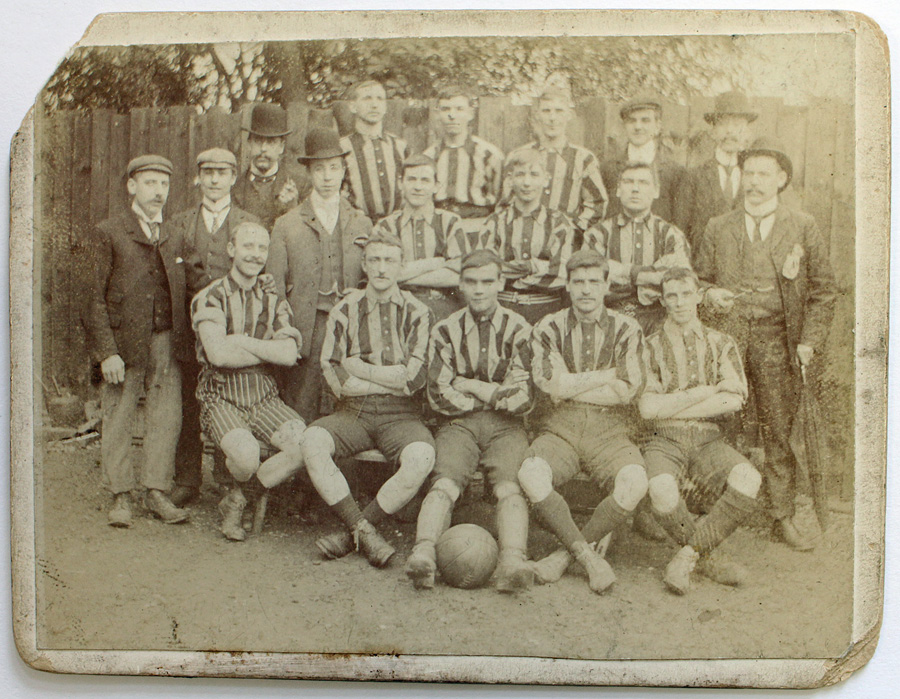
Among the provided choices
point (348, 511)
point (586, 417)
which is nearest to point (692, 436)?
point (586, 417)

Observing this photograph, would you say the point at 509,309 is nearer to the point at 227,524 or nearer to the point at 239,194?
the point at 239,194

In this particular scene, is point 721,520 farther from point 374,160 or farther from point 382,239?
point 374,160

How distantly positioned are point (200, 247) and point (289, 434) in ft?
2.10

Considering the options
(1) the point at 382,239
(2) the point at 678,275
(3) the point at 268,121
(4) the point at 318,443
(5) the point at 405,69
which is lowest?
Result: (4) the point at 318,443

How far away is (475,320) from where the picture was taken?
2148 mm

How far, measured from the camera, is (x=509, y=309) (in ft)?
7.07

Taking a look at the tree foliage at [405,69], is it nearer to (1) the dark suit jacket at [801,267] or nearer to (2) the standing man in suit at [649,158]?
(2) the standing man in suit at [649,158]

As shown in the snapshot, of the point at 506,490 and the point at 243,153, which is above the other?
the point at 243,153

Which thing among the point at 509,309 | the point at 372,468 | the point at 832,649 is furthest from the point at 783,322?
the point at 372,468

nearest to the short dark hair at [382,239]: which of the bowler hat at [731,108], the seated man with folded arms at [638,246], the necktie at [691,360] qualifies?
the seated man with folded arms at [638,246]

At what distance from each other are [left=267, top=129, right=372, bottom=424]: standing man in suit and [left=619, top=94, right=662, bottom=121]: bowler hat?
2.78 feet

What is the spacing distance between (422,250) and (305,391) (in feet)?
1.84

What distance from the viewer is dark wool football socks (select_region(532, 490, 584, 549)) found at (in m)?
2.12

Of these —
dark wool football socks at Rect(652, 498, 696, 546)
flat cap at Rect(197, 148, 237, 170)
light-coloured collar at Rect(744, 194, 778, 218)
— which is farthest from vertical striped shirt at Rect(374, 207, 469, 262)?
dark wool football socks at Rect(652, 498, 696, 546)
